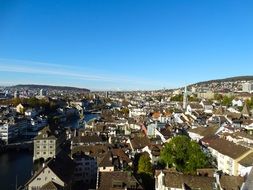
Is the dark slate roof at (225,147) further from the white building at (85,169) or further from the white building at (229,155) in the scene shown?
the white building at (85,169)

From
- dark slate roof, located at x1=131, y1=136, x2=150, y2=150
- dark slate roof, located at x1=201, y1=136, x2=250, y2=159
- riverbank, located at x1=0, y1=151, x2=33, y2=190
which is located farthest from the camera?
dark slate roof, located at x1=131, y1=136, x2=150, y2=150

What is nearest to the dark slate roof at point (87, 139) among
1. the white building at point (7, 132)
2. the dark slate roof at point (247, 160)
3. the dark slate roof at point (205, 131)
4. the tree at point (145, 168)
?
the dark slate roof at point (205, 131)

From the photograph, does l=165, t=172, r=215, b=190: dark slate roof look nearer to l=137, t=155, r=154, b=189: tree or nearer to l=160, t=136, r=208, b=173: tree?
l=137, t=155, r=154, b=189: tree

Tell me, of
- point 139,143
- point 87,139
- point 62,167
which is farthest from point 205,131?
point 62,167

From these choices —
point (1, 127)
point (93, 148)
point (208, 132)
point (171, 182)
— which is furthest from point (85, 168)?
point (1, 127)

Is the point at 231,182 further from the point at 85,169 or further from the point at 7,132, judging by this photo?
the point at 7,132

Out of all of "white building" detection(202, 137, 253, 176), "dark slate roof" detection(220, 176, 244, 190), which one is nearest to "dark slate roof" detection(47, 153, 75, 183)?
"dark slate roof" detection(220, 176, 244, 190)
